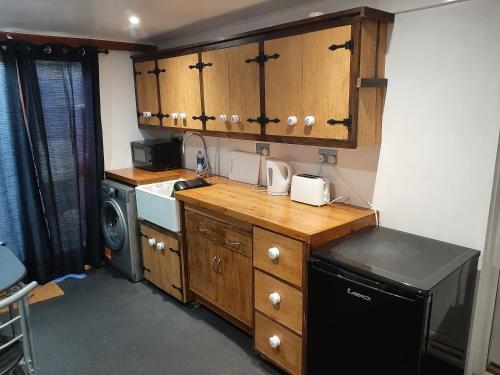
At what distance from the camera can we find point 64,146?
11.3ft

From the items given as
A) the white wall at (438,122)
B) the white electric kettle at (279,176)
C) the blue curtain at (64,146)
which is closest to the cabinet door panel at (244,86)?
the white electric kettle at (279,176)

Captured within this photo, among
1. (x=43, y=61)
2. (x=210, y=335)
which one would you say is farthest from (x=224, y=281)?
(x=43, y=61)

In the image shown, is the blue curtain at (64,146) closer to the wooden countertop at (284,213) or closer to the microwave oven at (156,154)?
the microwave oven at (156,154)

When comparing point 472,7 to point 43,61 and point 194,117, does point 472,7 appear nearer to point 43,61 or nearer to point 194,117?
point 194,117

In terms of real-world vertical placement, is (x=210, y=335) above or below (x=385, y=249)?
below

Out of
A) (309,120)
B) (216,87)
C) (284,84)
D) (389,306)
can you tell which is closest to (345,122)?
(309,120)

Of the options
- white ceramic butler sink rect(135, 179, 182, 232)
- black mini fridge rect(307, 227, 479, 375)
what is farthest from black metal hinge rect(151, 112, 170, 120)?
black mini fridge rect(307, 227, 479, 375)

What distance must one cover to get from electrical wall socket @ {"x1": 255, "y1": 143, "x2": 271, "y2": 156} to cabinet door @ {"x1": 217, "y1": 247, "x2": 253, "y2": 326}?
0.88m

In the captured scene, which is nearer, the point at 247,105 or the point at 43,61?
the point at 247,105

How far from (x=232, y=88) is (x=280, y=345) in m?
1.73

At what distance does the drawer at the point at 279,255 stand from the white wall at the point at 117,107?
7.40ft

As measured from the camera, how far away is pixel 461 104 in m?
1.89

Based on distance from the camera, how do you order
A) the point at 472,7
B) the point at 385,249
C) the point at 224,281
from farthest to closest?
the point at 224,281 → the point at 385,249 → the point at 472,7

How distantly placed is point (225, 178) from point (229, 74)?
985mm
